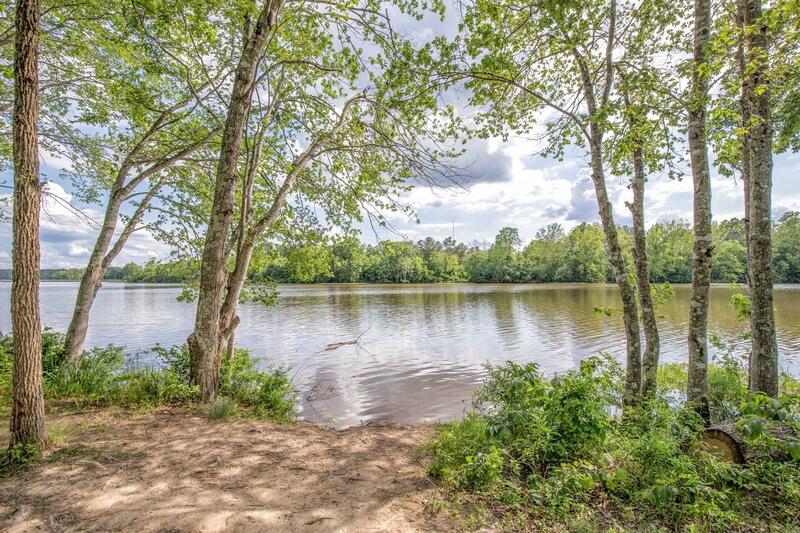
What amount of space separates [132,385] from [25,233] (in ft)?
11.3

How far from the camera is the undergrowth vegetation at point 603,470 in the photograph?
9.16 ft

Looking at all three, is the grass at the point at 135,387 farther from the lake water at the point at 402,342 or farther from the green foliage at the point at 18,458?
the lake water at the point at 402,342

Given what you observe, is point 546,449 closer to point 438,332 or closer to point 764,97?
point 764,97

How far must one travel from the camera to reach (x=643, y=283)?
18.9 feet

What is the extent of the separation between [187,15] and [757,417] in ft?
26.0

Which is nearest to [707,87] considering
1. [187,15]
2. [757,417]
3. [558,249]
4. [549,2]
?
[549,2]

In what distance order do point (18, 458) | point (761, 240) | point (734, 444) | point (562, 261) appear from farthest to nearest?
point (562, 261) → point (761, 240) → point (734, 444) → point (18, 458)

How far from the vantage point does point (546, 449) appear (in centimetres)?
346

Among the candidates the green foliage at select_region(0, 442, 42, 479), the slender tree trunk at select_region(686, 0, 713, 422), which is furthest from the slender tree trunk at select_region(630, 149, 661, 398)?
the green foliage at select_region(0, 442, 42, 479)

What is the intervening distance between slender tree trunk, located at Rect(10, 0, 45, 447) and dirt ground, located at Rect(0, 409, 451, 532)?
0.52 meters

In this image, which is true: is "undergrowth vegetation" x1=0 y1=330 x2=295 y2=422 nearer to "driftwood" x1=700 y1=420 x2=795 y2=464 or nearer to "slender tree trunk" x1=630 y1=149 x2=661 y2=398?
"driftwood" x1=700 y1=420 x2=795 y2=464

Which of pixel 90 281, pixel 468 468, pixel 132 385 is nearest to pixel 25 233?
pixel 132 385

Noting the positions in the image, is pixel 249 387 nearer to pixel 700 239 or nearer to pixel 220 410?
pixel 220 410

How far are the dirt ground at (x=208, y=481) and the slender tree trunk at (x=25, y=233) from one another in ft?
1.70
